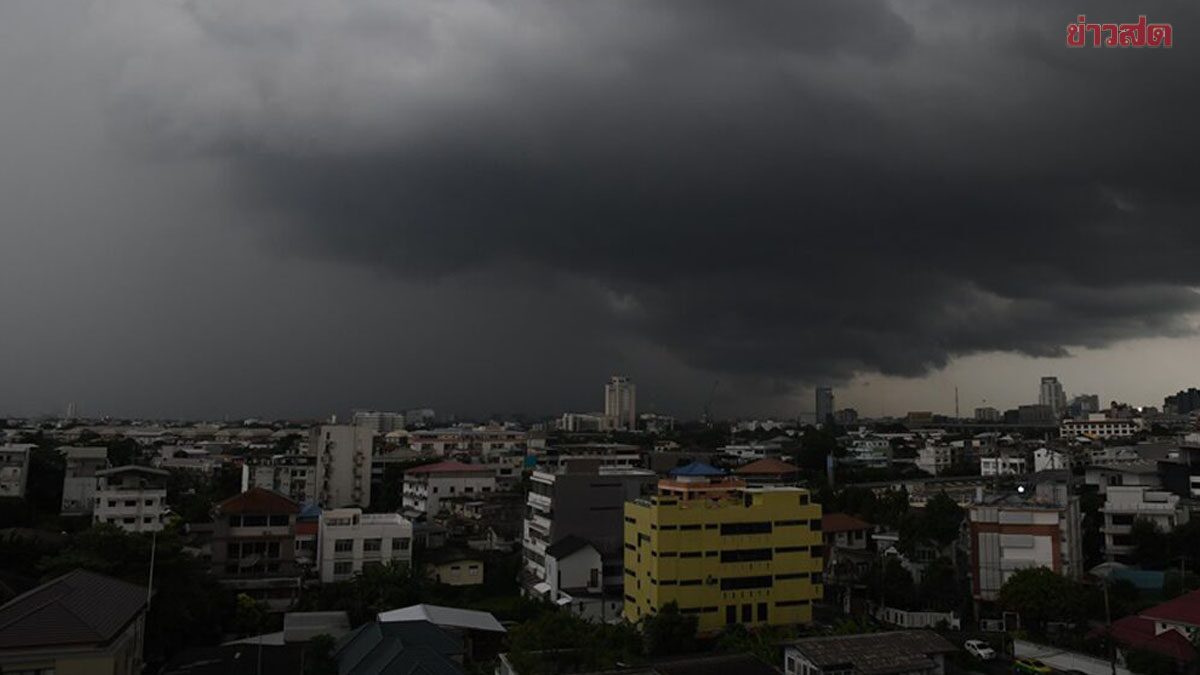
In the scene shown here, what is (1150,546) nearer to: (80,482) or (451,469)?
(451,469)

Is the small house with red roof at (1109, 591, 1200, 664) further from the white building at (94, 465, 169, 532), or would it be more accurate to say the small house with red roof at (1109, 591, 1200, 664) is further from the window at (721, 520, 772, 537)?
the white building at (94, 465, 169, 532)

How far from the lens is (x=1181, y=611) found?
71.9 feet

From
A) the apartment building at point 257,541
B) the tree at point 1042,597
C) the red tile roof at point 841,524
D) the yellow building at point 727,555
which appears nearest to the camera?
the tree at point 1042,597

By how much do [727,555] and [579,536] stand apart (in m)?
8.30

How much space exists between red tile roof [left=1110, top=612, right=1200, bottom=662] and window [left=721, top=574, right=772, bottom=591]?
9660mm

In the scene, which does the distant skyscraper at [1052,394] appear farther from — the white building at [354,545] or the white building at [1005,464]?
the white building at [354,545]

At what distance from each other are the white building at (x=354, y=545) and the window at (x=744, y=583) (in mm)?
12867

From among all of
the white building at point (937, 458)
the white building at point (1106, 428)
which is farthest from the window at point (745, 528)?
the white building at point (1106, 428)

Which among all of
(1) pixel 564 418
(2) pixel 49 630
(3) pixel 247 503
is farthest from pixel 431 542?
(1) pixel 564 418

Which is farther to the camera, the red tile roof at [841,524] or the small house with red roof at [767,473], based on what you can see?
the small house with red roof at [767,473]

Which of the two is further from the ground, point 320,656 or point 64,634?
point 64,634

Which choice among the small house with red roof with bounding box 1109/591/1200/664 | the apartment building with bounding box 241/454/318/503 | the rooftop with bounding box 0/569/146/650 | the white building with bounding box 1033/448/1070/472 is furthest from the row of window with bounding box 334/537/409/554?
the white building with bounding box 1033/448/1070/472

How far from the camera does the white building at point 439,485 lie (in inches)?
1987

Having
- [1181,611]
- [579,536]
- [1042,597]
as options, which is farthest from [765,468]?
[1181,611]
